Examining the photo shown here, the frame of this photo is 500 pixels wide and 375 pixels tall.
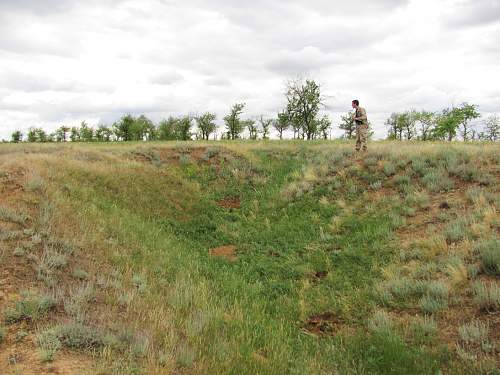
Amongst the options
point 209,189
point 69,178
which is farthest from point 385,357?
point 209,189

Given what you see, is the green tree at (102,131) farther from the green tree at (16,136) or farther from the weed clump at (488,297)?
the weed clump at (488,297)

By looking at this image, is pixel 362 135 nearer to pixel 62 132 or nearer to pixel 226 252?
pixel 226 252

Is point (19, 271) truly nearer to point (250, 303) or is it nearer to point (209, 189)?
point (250, 303)

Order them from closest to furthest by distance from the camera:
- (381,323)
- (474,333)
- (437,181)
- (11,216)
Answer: (474,333), (381,323), (11,216), (437,181)

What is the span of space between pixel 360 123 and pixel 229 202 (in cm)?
731

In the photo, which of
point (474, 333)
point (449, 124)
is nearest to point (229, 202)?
point (474, 333)

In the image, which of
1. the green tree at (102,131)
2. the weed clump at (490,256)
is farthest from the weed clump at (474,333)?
the green tree at (102,131)

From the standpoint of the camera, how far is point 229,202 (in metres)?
16.5

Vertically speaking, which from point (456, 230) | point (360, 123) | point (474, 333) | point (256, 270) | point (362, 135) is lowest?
point (256, 270)

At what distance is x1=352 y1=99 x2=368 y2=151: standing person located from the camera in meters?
17.2

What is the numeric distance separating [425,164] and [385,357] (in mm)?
10644

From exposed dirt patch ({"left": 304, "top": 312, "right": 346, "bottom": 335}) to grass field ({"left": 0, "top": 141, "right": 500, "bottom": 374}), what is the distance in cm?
4

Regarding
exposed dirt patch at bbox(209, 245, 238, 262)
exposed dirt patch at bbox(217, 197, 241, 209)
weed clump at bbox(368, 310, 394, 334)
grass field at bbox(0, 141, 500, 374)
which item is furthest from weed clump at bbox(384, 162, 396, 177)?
weed clump at bbox(368, 310, 394, 334)

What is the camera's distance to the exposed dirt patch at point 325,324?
23.8 ft
